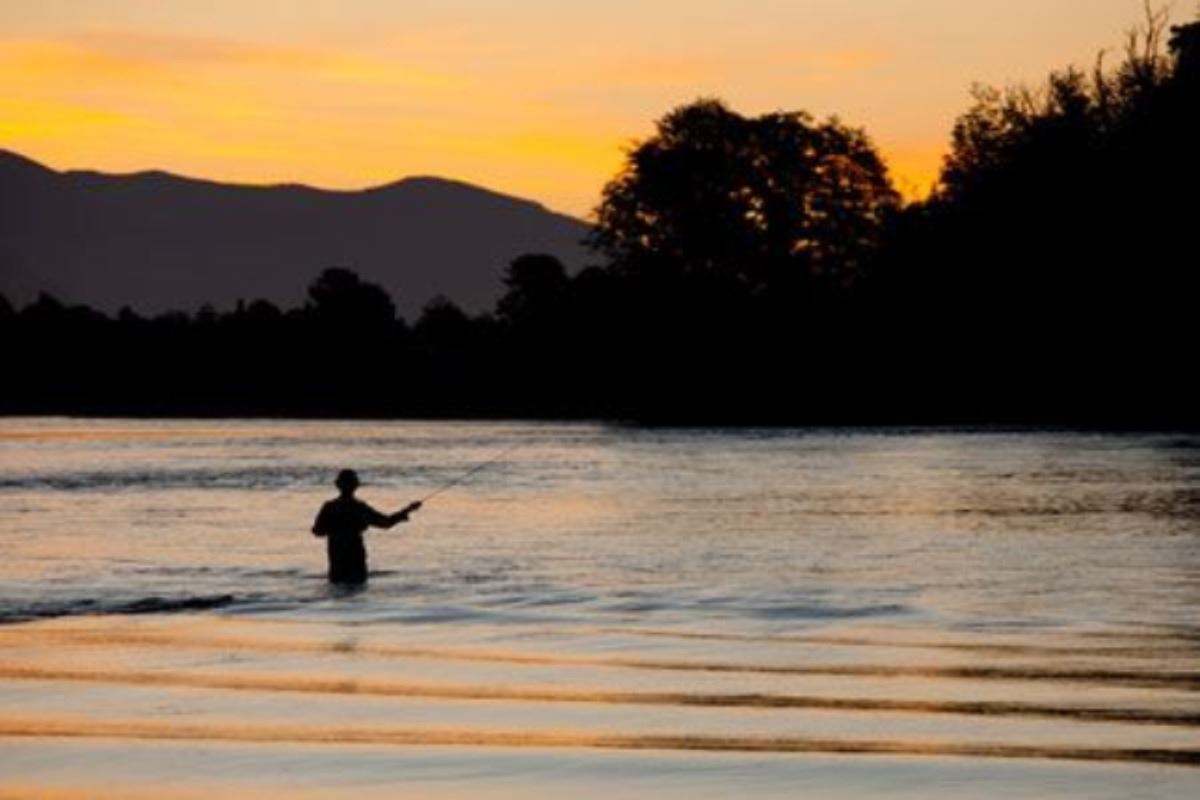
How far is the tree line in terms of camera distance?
3349 inches

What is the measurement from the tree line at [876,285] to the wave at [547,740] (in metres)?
67.0

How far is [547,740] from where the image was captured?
1424 cm

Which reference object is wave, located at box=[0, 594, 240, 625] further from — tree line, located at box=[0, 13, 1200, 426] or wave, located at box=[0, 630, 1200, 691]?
tree line, located at box=[0, 13, 1200, 426]

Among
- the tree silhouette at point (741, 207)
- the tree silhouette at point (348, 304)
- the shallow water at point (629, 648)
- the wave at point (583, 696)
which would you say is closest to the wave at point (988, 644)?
the shallow water at point (629, 648)

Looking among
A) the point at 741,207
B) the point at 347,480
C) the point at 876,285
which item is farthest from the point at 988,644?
the point at 741,207

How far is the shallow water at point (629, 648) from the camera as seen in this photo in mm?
13297

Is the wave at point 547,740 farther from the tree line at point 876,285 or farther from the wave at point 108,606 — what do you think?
the tree line at point 876,285

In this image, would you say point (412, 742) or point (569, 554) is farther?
point (569, 554)

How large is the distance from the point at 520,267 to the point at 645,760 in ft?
554

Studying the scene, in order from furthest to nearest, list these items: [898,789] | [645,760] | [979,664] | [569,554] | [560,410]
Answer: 1. [560,410]
2. [569,554]
3. [979,664]
4. [645,760]
5. [898,789]

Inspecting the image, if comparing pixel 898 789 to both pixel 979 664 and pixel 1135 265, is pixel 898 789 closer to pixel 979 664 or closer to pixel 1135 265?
pixel 979 664

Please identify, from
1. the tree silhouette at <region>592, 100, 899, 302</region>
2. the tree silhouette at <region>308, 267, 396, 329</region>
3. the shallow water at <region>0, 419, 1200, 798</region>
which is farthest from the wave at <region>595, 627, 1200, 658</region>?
the tree silhouette at <region>308, 267, 396, 329</region>

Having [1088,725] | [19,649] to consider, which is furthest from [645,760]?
Answer: [19,649]

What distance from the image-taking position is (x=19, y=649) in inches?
797
